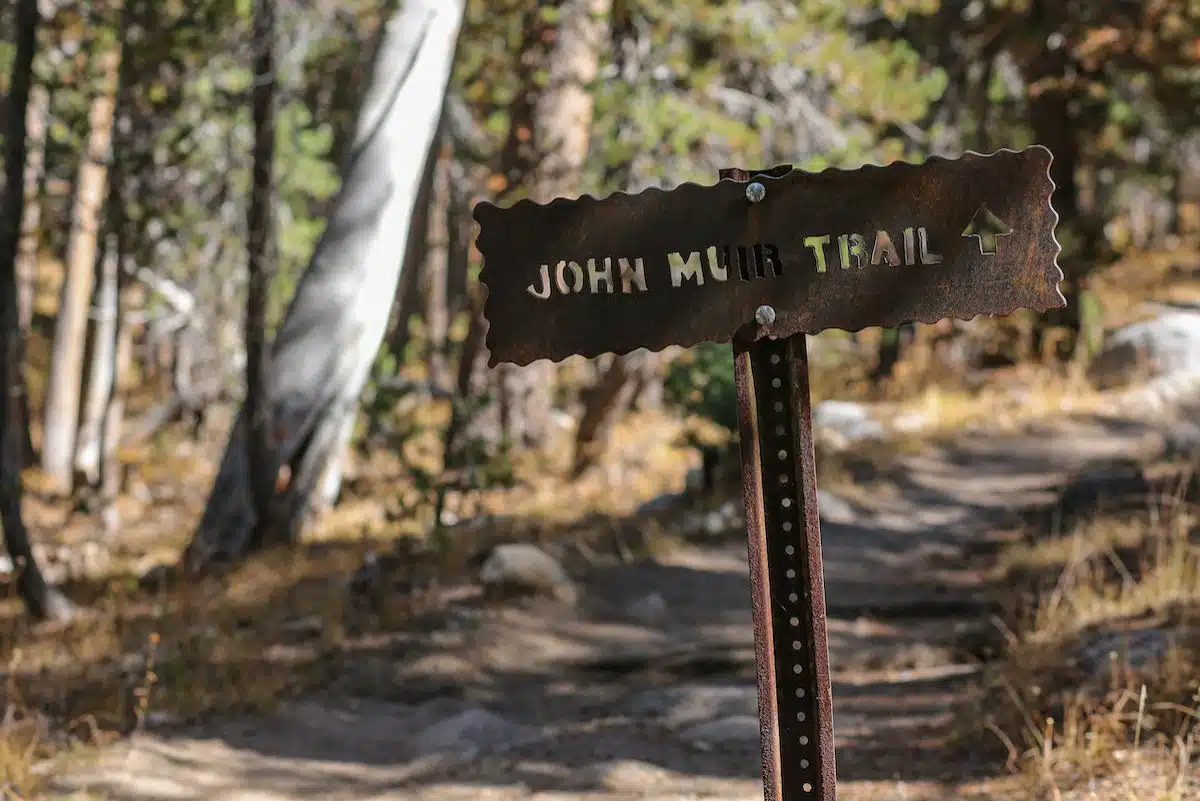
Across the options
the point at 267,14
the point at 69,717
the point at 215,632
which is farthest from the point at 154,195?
the point at 69,717

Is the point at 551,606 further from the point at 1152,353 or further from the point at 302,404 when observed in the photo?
the point at 1152,353

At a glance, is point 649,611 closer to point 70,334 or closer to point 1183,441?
point 1183,441

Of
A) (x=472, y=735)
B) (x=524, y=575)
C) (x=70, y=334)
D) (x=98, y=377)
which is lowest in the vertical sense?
(x=472, y=735)

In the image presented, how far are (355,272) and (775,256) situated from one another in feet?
20.9

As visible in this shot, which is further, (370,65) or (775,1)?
(775,1)

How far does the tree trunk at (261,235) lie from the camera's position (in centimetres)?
747

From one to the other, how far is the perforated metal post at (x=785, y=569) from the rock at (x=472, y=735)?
233cm

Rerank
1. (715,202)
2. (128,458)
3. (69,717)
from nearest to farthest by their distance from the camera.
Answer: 1. (715,202)
2. (69,717)
3. (128,458)

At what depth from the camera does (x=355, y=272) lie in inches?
349

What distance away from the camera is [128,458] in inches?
640

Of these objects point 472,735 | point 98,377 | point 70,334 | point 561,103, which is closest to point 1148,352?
point 561,103

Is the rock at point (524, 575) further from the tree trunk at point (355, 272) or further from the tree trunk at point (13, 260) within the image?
the tree trunk at point (13, 260)

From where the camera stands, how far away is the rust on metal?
2.70 meters

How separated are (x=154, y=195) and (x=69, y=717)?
602 cm
